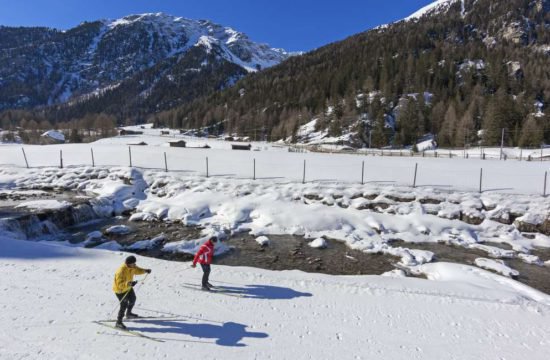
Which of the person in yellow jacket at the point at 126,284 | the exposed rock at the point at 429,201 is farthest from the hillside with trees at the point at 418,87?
the person in yellow jacket at the point at 126,284

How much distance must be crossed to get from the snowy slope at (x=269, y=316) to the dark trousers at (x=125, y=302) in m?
0.38

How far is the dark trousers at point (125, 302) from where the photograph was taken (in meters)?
7.73

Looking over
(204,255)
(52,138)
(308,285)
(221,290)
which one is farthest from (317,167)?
(52,138)

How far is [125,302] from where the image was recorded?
7828 millimetres

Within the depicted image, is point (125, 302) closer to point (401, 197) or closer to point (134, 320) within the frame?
point (134, 320)

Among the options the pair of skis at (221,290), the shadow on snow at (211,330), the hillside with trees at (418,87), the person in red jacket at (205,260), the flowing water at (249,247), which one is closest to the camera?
the shadow on snow at (211,330)

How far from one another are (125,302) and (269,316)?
3713mm

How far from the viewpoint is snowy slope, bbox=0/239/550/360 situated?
7.10 metres

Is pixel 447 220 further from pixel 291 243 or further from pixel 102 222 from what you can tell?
pixel 102 222

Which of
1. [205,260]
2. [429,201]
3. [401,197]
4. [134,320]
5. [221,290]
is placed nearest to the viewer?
[134,320]

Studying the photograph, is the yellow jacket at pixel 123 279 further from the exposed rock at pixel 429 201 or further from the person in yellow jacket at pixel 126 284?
the exposed rock at pixel 429 201

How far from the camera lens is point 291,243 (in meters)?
16.8

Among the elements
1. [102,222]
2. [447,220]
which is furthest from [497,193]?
[102,222]

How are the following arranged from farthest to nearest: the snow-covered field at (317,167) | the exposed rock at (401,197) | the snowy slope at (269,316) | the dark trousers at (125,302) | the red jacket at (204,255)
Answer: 1. the snow-covered field at (317,167)
2. the exposed rock at (401,197)
3. the red jacket at (204,255)
4. the dark trousers at (125,302)
5. the snowy slope at (269,316)
